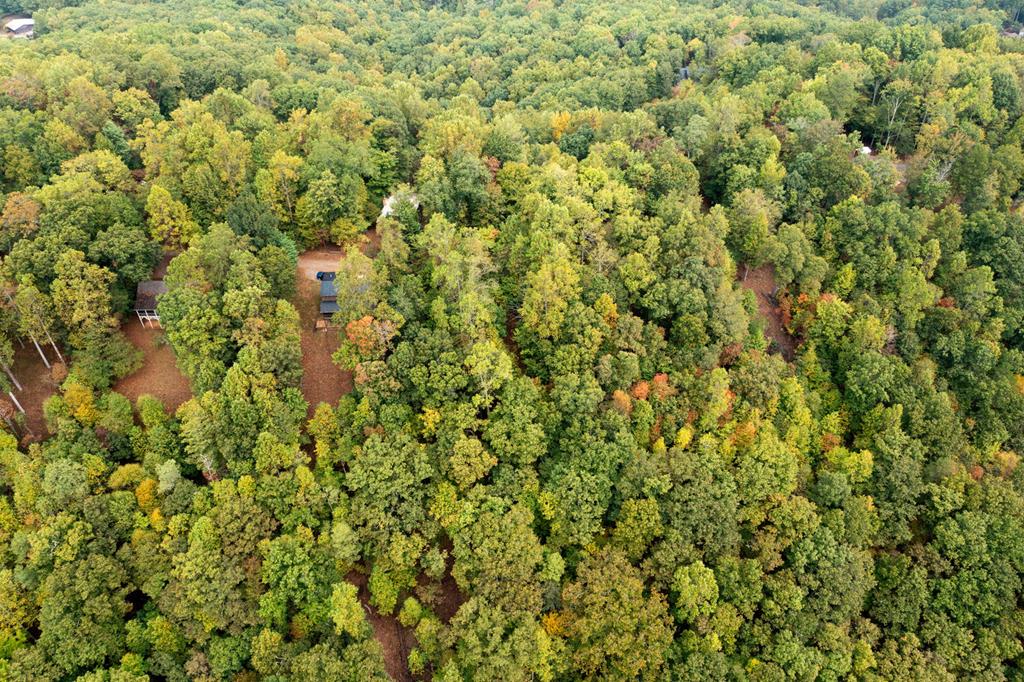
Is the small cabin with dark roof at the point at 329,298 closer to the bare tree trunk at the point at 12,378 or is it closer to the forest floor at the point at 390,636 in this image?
the forest floor at the point at 390,636

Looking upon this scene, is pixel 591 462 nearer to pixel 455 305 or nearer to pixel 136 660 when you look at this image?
pixel 455 305

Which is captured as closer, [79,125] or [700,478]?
[700,478]

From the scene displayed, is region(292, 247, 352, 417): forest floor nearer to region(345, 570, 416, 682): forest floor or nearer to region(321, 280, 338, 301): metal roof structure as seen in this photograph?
region(321, 280, 338, 301): metal roof structure

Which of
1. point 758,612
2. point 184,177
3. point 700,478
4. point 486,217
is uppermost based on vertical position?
point 184,177

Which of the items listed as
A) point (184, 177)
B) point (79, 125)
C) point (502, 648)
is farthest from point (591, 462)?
point (79, 125)

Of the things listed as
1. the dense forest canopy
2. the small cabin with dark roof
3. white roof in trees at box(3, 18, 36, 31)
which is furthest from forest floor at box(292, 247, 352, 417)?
white roof in trees at box(3, 18, 36, 31)

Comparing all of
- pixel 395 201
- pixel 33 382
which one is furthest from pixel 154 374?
pixel 395 201
